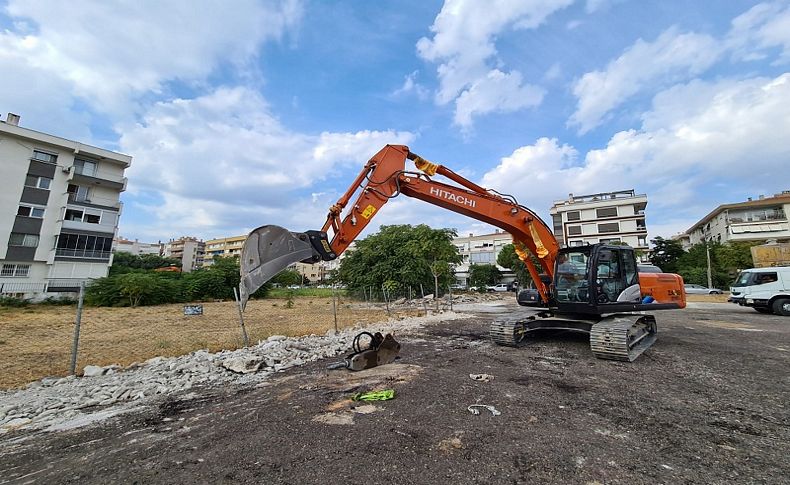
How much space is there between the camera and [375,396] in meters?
4.32

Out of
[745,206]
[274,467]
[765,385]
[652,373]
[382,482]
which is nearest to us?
[382,482]

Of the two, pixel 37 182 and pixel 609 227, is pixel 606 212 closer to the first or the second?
pixel 609 227

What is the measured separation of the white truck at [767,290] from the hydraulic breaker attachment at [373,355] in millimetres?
18425

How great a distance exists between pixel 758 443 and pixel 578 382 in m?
2.01

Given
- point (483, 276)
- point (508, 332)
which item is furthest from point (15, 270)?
point (483, 276)

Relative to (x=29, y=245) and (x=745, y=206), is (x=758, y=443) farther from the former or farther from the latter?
(x=745, y=206)

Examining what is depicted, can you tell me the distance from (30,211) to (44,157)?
448 cm

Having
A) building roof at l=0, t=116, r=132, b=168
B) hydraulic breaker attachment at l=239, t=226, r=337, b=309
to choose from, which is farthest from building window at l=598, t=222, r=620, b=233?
building roof at l=0, t=116, r=132, b=168

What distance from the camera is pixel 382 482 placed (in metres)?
2.51

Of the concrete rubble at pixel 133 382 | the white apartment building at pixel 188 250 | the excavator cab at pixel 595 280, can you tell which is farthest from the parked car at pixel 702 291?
the white apartment building at pixel 188 250

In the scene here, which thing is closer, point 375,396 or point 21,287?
point 375,396

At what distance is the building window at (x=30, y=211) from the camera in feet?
81.3

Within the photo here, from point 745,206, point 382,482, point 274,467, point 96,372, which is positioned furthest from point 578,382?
point 745,206

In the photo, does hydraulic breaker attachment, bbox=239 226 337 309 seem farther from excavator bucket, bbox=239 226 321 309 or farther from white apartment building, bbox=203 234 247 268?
white apartment building, bbox=203 234 247 268
